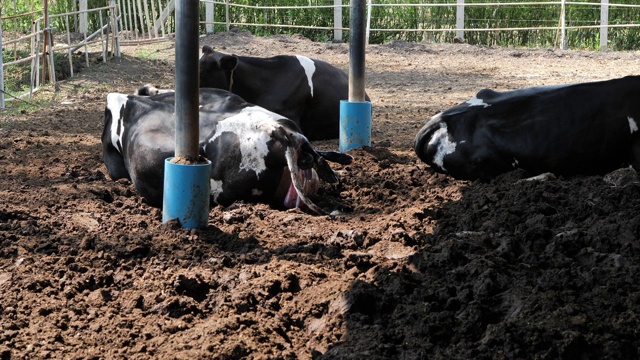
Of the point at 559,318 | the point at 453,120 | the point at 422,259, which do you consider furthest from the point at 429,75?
the point at 559,318

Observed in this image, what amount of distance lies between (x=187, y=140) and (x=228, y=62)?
134 inches

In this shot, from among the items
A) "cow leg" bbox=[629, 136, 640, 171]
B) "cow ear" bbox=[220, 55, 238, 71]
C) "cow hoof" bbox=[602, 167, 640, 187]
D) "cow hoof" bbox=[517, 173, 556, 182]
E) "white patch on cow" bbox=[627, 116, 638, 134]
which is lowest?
"cow hoof" bbox=[517, 173, 556, 182]

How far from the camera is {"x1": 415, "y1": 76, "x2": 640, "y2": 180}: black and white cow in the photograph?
22.8 feet

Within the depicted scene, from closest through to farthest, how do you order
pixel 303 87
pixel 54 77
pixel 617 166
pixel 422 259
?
pixel 422 259 → pixel 617 166 → pixel 303 87 → pixel 54 77

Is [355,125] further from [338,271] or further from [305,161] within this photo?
[338,271]

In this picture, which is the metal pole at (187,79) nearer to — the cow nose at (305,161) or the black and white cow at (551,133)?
the cow nose at (305,161)

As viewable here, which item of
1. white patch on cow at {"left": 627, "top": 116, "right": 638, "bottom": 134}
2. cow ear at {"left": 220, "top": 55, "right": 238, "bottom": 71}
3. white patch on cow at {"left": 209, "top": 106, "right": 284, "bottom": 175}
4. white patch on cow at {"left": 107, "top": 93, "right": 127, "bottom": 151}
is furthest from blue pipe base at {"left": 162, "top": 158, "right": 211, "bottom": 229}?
cow ear at {"left": 220, "top": 55, "right": 238, "bottom": 71}

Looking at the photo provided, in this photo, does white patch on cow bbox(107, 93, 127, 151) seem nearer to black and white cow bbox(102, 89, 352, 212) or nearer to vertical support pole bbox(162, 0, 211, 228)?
black and white cow bbox(102, 89, 352, 212)

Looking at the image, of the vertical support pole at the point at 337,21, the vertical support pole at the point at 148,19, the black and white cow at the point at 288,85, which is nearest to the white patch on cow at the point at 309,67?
the black and white cow at the point at 288,85

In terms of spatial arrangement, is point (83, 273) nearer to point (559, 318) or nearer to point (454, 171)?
point (559, 318)

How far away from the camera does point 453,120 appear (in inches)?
292

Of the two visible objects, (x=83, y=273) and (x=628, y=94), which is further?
(x=628, y=94)

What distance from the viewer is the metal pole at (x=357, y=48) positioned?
8.42 m

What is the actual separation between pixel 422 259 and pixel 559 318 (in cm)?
125
